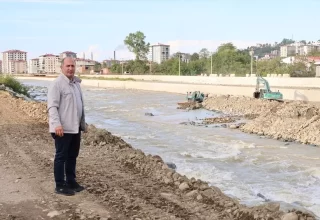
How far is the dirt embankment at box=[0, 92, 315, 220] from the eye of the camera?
5301 millimetres

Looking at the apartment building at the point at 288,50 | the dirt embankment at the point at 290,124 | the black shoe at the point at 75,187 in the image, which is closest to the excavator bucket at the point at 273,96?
the dirt embankment at the point at 290,124

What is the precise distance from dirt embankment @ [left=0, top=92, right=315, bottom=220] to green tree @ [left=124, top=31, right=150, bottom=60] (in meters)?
105

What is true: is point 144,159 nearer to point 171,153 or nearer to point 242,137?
point 171,153

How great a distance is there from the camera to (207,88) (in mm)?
49219

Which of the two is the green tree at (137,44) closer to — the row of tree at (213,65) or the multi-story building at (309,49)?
the row of tree at (213,65)

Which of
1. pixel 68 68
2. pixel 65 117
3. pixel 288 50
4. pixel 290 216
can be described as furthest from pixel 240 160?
pixel 288 50

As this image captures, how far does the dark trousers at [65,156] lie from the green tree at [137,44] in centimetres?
10815

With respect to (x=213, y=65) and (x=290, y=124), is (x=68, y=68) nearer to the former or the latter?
(x=290, y=124)

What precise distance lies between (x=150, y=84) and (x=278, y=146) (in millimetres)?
51587

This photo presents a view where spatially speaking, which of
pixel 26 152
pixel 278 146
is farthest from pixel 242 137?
pixel 26 152

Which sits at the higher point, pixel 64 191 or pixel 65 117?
pixel 65 117

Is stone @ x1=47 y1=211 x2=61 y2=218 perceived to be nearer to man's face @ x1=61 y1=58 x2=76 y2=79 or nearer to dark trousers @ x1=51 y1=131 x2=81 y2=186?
dark trousers @ x1=51 y1=131 x2=81 y2=186

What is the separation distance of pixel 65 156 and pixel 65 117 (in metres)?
0.53

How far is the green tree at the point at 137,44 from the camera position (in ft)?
372
